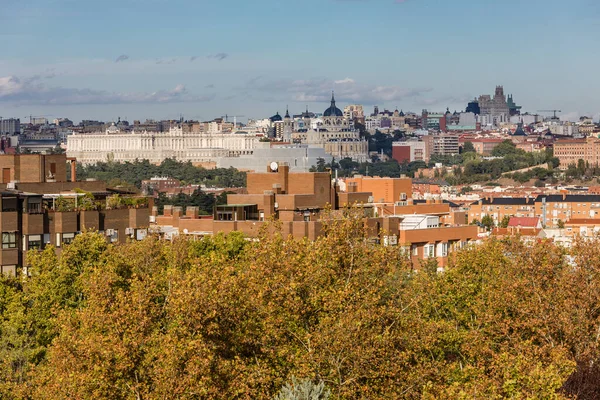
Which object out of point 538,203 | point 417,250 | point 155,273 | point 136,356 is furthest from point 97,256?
point 538,203

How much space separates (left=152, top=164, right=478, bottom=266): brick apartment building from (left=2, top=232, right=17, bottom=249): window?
764cm

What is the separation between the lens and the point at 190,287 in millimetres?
20766

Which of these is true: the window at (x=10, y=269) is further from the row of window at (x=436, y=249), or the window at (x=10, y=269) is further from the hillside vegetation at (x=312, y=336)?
the row of window at (x=436, y=249)

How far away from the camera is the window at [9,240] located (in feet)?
111

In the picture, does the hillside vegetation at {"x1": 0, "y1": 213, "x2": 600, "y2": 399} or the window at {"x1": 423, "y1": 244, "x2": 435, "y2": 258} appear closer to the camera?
the hillside vegetation at {"x1": 0, "y1": 213, "x2": 600, "y2": 399}

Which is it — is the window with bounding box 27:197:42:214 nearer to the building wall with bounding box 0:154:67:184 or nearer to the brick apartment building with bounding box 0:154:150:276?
the brick apartment building with bounding box 0:154:150:276

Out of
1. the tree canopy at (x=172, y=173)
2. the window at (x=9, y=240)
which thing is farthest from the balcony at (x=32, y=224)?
the tree canopy at (x=172, y=173)

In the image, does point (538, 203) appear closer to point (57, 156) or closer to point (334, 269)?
point (57, 156)

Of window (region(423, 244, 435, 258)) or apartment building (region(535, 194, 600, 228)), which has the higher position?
window (region(423, 244, 435, 258))

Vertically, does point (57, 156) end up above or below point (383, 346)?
above

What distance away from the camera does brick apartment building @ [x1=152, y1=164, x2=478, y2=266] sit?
4116cm

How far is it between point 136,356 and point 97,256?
31.9 feet

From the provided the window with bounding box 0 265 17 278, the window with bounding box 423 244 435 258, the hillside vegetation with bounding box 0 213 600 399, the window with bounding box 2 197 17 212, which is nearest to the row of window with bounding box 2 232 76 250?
the window with bounding box 0 265 17 278

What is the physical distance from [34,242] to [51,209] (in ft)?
3.72
